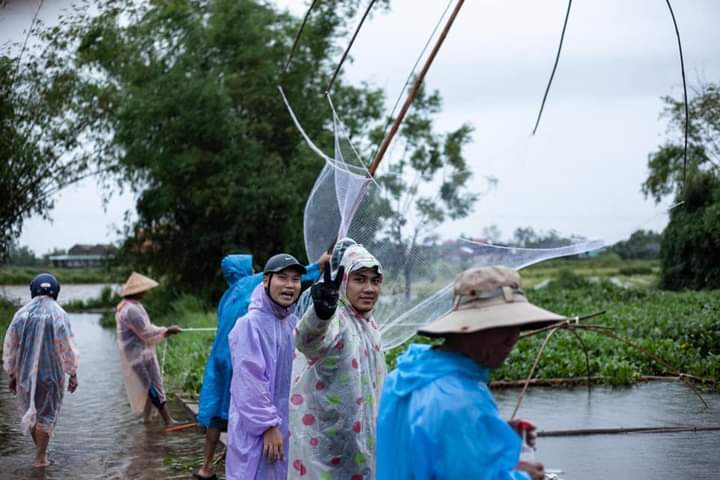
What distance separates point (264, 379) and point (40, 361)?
3.93 m

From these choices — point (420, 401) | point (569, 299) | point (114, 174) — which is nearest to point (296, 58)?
point (114, 174)

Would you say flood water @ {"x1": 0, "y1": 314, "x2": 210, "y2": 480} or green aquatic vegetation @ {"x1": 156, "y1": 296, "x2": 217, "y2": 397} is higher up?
green aquatic vegetation @ {"x1": 156, "y1": 296, "x2": 217, "y2": 397}

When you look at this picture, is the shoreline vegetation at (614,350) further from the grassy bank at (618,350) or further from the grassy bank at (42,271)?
the grassy bank at (42,271)

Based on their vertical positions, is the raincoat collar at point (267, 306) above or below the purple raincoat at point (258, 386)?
above

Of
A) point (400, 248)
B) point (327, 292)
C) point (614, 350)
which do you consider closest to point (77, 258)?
point (614, 350)

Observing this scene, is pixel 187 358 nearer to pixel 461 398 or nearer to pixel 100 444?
pixel 100 444

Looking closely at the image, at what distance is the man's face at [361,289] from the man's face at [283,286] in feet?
2.75

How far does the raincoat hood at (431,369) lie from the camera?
2746 millimetres

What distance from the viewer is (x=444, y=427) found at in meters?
2.59

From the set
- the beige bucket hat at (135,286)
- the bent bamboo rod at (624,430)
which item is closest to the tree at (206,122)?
the beige bucket hat at (135,286)

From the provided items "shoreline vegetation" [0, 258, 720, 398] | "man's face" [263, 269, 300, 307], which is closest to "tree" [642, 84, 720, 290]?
"shoreline vegetation" [0, 258, 720, 398]

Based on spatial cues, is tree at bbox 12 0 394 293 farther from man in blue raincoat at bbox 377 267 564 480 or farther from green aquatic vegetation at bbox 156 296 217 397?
man in blue raincoat at bbox 377 267 564 480

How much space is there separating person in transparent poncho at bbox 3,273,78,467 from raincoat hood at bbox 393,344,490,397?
19.9 feet

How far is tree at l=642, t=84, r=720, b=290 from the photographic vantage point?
26.2m
